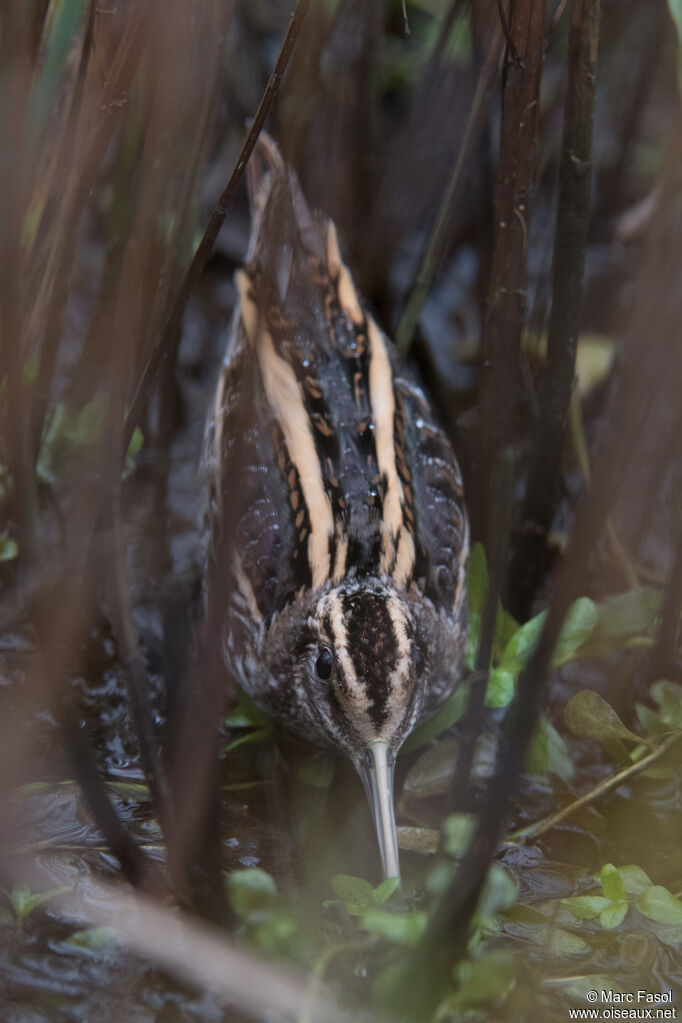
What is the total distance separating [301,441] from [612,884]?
1409 mm

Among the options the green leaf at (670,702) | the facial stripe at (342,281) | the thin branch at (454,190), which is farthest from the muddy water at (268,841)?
the thin branch at (454,190)

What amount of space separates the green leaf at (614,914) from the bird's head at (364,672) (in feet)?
1.43

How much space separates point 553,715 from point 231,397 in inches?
52.9

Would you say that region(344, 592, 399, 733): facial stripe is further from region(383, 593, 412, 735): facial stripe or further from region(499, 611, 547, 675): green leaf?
region(499, 611, 547, 675): green leaf

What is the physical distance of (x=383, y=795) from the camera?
2.35 metres

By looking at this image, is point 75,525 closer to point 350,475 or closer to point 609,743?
point 350,475

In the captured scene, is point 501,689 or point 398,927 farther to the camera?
point 501,689

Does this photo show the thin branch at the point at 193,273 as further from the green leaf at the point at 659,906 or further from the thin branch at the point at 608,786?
the green leaf at the point at 659,906

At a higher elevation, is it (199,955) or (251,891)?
(251,891)

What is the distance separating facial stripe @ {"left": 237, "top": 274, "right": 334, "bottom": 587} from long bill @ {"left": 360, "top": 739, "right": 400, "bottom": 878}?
1.71 ft

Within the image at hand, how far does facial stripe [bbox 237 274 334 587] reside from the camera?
278 centimetres

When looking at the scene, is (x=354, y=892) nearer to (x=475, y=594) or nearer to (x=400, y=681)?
(x=400, y=681)

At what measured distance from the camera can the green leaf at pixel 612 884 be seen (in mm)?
2170

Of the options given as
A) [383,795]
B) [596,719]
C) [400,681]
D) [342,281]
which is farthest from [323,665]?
[342,281]
